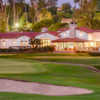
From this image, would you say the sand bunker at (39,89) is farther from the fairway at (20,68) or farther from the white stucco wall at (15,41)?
the white stucco wall at (15,41)

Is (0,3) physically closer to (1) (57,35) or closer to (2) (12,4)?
(2) (12,4)

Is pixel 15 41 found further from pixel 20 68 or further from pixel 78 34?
pixel 20 68

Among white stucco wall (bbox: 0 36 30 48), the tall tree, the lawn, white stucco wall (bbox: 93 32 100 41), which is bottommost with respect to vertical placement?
the lawn

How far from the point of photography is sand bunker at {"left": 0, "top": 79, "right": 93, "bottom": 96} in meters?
15.7

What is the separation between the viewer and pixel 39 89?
1669 centimetres

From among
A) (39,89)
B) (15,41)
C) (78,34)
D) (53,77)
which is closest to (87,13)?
(78,34)

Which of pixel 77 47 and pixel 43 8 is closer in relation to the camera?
pixel 77 47

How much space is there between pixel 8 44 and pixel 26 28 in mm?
39003

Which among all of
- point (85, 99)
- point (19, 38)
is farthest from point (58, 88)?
point (19, 38)

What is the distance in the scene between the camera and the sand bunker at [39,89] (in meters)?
15.7

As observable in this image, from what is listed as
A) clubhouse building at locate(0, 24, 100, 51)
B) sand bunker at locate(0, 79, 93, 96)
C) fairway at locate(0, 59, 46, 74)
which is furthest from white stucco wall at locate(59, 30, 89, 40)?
sand bunker at locate(0, 79, 93, 96)

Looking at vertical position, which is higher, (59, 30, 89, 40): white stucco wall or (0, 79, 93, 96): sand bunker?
(59, 30, 89, 40): white stucco wall

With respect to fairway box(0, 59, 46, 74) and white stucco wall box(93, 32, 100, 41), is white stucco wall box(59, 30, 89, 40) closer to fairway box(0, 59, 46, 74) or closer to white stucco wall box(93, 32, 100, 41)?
white stucco wall box(93, 32, 100, 41)

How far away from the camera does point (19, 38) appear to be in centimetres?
9881
